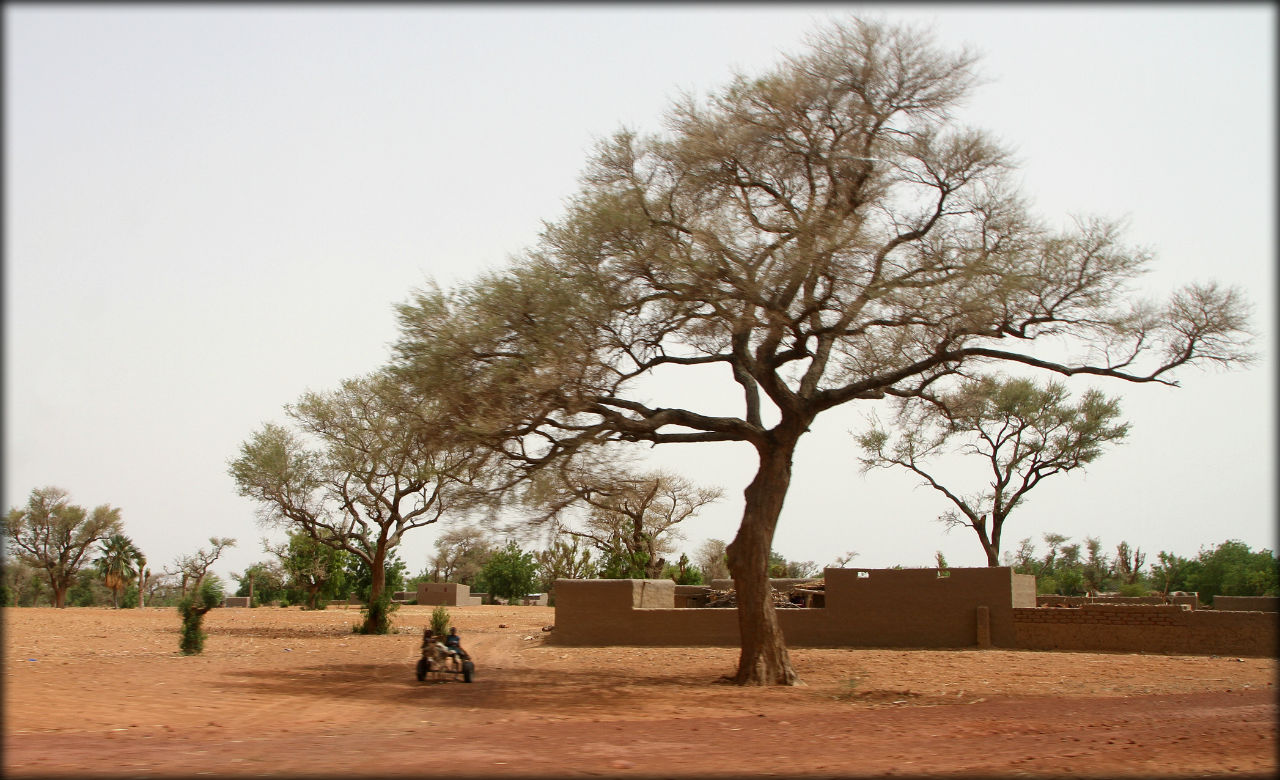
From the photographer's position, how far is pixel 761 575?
58.7ft

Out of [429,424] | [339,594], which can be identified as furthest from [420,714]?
[339,594]

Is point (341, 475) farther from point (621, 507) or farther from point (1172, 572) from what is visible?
point (1172, 572)

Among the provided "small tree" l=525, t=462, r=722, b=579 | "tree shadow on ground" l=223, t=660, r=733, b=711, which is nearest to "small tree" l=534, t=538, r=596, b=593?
"small tree" l=525, t=462, r=722, b=579

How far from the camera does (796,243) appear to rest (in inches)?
666

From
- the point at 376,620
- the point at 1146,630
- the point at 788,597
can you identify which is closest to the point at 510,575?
the point at 376,620

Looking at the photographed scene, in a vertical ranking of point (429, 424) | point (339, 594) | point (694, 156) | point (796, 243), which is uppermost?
point (694, 156)

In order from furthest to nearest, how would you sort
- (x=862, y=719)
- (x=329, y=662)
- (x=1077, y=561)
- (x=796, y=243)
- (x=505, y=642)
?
(x=1077, y=561), (x=505, y=642), (x=329, y=662), (x=796, y=243), (x=862, y=719)

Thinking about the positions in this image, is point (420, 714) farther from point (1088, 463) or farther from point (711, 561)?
point (711, 561)

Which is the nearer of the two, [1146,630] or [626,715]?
[626,715]

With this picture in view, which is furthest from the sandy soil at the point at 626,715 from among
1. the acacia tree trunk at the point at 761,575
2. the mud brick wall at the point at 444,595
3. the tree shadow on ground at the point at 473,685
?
the mud brick wall at the point at 444,595

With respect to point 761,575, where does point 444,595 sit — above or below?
below

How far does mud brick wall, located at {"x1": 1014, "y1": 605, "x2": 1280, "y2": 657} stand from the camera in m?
22.7

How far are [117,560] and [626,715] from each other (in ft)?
197

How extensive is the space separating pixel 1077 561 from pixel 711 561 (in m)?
27.4
